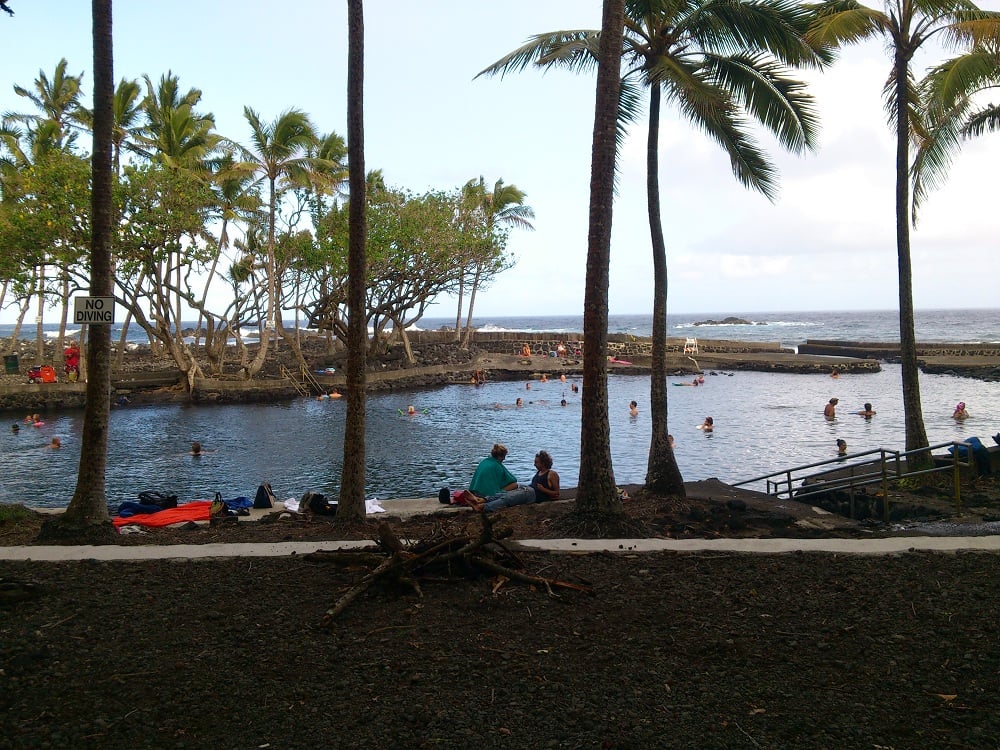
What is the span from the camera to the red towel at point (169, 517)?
11274 mm

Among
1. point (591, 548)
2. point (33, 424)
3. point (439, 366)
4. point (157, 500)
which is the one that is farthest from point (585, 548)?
point (439, 366)

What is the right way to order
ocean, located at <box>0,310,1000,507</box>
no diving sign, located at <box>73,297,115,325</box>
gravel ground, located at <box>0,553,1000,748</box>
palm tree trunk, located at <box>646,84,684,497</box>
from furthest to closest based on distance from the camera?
1. ocean, located at <box>0,310,1000,507</box>
2. palm tree trunk, located at <box>646,84,684,497</box>
3. no diving sign, located at <box>73,297,115,325</box>
4. gravel ground, located at <box>0,553,1000,748</box>

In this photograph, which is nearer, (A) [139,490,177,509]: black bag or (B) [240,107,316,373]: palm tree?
(A) [139,490,177,509]: black bag

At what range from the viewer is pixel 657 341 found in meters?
12.6

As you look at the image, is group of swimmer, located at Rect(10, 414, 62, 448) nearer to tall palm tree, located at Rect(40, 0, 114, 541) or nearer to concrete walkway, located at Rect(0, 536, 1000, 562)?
tall palm tree, located at Rect(40, 0, 114, 541)

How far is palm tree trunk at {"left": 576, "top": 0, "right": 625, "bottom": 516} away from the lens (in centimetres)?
863

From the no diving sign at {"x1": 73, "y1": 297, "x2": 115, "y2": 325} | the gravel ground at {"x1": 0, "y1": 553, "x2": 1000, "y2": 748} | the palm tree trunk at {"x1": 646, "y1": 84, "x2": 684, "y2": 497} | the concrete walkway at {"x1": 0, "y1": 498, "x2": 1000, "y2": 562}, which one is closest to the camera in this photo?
the gravel ground at {"x1": 0, "y1": 553, "x2": 1000, "y2": 748}

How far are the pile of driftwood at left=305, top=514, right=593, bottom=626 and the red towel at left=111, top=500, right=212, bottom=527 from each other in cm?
618

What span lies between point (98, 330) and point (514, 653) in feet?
21.6

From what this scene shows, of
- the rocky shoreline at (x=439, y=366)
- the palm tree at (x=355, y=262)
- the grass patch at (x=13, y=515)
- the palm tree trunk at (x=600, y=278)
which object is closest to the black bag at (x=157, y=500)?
the grass patch at (x=13, y=515)

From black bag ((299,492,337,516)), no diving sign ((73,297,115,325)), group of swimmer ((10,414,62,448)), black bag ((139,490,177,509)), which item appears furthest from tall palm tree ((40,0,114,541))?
group of swimmer ((10,414,62,448))

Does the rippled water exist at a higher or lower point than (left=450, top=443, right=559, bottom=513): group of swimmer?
lower

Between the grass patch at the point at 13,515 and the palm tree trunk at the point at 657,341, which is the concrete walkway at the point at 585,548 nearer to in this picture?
the grass patch at the point at 13,515

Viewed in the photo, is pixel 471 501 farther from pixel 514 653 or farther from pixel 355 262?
pixel 514 653
